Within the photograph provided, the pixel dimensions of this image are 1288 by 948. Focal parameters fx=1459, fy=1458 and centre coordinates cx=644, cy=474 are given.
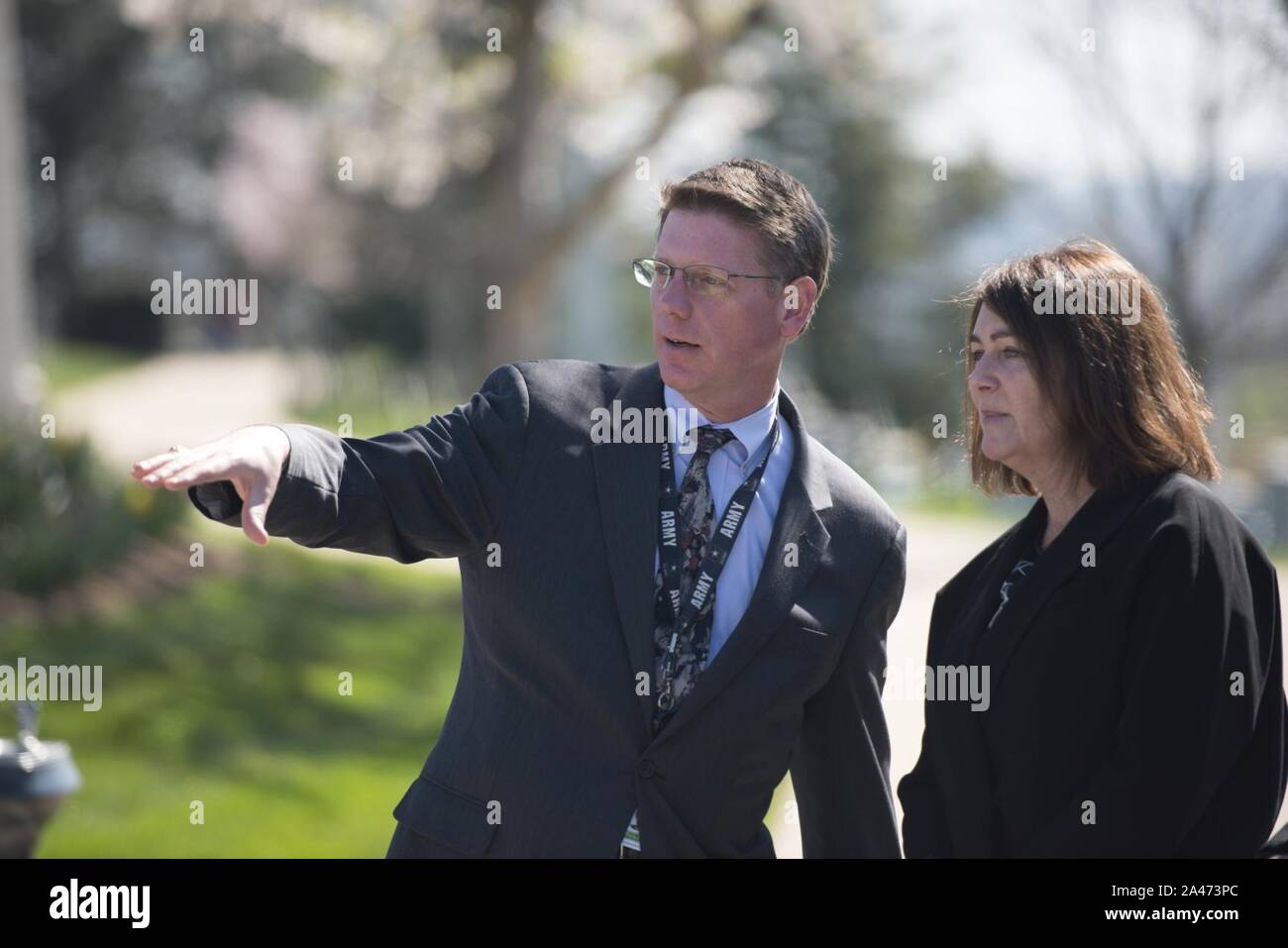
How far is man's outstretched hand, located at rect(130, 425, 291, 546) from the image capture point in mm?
2598

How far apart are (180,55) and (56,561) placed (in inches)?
979

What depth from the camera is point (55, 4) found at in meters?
28.6

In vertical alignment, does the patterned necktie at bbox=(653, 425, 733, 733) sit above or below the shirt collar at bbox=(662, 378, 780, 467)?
below

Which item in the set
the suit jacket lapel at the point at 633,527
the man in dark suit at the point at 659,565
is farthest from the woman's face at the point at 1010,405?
the suit jacket lapel at the point at 633,527

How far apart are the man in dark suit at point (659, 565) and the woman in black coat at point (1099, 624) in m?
0.24

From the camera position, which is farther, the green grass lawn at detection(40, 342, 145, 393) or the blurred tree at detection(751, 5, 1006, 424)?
the blurred tree at detection(751, 5, 1006, 424)

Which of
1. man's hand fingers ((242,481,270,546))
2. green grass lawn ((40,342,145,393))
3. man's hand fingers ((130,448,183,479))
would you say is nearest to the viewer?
man's hand fingers ((130,448,183,479))

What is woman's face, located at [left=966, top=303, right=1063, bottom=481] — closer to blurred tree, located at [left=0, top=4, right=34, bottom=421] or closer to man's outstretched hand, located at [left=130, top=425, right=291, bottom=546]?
man's outstretched hand, located at [left=130, top=425, right=291, bottom=546]

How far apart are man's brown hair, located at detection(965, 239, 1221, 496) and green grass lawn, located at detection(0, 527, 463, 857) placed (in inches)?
172

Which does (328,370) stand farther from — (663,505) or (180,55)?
(663,505)

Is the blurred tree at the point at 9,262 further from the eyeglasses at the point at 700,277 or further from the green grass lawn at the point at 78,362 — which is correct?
the green grass lawn at the point at 78,362

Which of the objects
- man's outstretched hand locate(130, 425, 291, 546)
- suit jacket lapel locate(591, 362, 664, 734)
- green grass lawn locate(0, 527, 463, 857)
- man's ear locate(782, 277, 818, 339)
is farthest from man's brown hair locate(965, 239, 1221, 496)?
green grass lawn locate(0, 527, 463, 857)

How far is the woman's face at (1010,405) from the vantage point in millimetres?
3195
